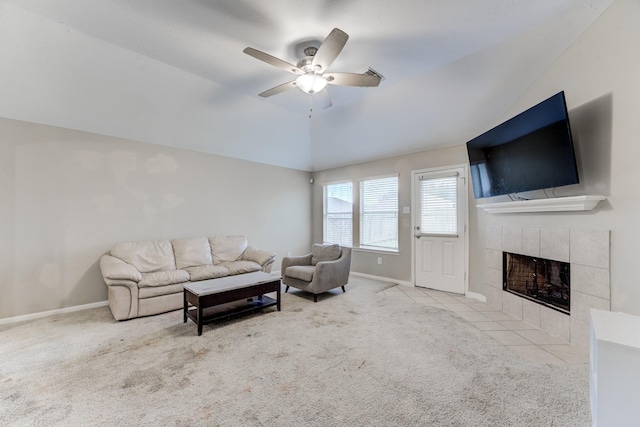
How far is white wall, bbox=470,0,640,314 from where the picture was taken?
6.86 ft

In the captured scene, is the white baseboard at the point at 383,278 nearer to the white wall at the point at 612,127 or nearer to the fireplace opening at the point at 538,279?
the fireplace opening at the point at 538,279

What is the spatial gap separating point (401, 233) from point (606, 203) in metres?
2.97

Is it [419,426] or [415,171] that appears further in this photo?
[415,171]

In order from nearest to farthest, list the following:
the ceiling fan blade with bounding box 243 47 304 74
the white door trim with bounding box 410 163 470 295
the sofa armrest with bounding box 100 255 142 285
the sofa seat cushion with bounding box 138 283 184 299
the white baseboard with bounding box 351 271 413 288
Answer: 1. the ceiling fan blade with bounding box 243 47 304 74
2. the sofa armrest with bounding box 100 255 142 285
3. the sofa seat cushion with bounding box 138 283 184 299
4. the white door trim with bounding box 410 163 470 295
5. the white baseboard with bounding box 351 271 413 288

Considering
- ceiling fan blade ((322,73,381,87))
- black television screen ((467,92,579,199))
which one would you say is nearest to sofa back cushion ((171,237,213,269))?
ceiling fan blade ((322,73,381,87))

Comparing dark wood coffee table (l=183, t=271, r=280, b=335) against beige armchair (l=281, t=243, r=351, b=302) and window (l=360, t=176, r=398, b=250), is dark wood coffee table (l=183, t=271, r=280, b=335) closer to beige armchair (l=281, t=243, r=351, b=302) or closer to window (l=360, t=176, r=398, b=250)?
beige armchair (l=281, t=243, r=351, b=302)

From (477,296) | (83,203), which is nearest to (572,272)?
(477,296)

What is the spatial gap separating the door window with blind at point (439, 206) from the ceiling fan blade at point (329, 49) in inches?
119

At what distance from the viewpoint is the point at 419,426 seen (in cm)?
165

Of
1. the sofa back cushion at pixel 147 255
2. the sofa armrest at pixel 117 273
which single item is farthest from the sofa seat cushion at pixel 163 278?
the sofa back cushion at pixel 147 255

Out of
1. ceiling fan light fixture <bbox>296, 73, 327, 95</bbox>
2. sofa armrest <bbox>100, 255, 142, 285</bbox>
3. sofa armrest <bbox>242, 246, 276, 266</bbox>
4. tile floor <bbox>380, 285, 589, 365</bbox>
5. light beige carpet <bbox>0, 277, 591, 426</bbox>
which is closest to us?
light beige carpet <bbox>0, 277, 591, 426</bbox>

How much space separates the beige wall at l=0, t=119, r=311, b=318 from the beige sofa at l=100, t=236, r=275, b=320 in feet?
1.08

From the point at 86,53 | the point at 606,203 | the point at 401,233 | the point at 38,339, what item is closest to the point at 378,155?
the point at 401,233

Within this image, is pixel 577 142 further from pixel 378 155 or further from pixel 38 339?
pixel 38 339
